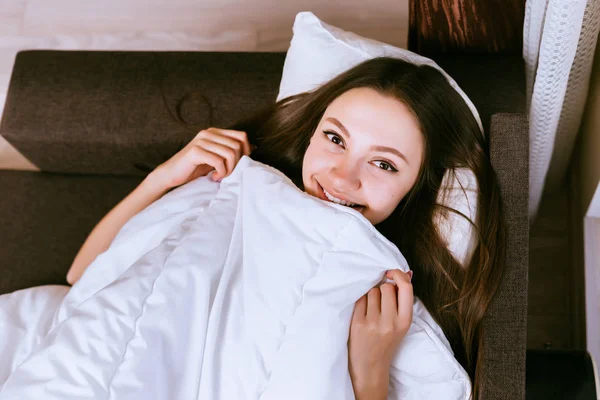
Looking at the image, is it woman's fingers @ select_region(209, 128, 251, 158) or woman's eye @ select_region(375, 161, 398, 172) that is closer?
woman's eye @ select_region(375, 161, 398, 172)

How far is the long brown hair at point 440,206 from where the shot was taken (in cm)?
97

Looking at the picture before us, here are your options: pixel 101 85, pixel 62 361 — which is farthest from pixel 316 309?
pixel 101 85

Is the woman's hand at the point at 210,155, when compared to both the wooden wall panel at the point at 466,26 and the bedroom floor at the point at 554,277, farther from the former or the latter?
the bedroom floor at the point at 554,277

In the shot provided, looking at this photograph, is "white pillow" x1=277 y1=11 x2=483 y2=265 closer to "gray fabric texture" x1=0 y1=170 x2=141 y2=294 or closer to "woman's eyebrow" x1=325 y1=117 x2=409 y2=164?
"woman's eyebrow" x1=325 y1=117 x2=409 y2=164

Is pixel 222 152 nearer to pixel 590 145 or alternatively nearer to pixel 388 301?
pixel 388 301

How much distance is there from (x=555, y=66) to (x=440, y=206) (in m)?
0.31

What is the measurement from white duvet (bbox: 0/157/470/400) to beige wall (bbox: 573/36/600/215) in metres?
0.57

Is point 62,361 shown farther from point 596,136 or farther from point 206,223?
point 596,136

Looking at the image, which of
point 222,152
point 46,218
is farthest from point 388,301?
point 46,218

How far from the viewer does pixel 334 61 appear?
46.9 inches

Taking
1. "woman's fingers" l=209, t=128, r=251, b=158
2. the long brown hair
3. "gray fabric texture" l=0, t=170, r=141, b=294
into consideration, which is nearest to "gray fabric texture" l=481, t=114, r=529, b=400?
→ the long brown hair

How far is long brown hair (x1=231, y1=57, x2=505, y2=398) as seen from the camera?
97 cm

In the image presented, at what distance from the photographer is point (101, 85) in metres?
1.33

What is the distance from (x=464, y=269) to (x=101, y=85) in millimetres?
893
